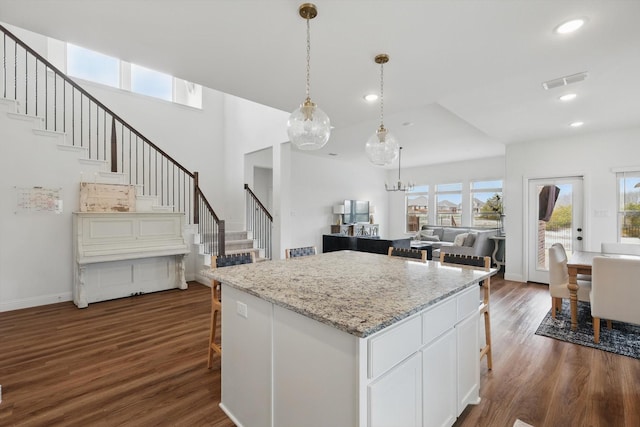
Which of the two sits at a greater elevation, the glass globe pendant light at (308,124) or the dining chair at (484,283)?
the glass globe pendant light at (308,124)

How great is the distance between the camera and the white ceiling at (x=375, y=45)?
197 centimetres

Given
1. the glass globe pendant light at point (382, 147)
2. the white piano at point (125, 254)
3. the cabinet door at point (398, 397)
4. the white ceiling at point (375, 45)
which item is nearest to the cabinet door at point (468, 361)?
the cabinet door at point (398, 397)

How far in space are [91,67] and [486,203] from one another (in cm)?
967

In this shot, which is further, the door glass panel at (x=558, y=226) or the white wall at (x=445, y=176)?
the white wall at (x=445, y=176)

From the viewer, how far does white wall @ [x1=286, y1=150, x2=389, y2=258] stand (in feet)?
25.0

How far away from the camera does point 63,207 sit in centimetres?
441

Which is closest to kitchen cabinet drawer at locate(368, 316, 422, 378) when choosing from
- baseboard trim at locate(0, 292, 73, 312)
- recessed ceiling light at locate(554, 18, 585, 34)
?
recessed ceiling light at locate(554, 18, 585, 34)

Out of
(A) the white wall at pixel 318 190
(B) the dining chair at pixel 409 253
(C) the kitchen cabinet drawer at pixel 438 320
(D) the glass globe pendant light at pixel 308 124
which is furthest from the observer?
(A) the white wall at pixel 318 190

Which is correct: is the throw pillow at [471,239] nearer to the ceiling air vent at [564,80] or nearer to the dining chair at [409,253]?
the ceiling air vent at [564,80]

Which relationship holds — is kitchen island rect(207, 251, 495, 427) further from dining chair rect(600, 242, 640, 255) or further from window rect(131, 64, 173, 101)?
window rect(131, 64, 173, 101)

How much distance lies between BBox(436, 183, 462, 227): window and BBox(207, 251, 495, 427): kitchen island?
725cm

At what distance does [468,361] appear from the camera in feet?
6.51

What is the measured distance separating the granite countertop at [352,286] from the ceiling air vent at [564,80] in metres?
2.31

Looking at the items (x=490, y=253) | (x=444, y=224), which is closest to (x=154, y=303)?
(x=490, y=253)
